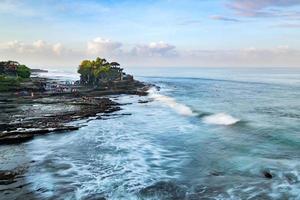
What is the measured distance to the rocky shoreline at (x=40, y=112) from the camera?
37562 mm

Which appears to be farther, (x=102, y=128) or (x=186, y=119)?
(x=186, y=119)

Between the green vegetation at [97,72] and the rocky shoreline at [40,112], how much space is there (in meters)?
25.3

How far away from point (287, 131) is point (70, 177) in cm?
2614

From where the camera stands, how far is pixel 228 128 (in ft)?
144

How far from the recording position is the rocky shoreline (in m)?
37.6

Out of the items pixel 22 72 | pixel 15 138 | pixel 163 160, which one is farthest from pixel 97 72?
pixel 163 160

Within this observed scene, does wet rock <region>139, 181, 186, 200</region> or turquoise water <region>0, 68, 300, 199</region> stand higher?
turquoise water <region>0, 68, 300, 199</region>

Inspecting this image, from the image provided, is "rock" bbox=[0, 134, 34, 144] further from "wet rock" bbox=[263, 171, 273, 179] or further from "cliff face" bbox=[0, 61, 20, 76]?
"cliff face" bbox=[0, 61, 20, 76]

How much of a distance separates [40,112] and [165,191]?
3455 centimetres

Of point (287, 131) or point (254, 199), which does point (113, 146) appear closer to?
point (254, 199)

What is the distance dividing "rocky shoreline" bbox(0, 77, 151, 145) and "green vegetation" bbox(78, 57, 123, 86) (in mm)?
25334

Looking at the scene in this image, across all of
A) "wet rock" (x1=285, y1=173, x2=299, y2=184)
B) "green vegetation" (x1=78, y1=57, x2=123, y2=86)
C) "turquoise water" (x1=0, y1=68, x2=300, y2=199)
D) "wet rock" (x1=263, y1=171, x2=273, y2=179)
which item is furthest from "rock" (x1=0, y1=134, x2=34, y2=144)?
"green vegetation" (x1=78, y1=57, x2=123, y2=86)

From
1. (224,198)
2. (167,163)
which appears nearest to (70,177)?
(167,163)

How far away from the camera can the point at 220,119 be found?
51.0 meters
